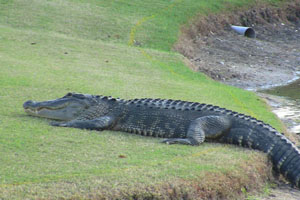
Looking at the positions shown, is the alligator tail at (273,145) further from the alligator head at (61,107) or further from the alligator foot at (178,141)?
the alligator head at (61,107)

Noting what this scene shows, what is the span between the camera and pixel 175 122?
7.17m

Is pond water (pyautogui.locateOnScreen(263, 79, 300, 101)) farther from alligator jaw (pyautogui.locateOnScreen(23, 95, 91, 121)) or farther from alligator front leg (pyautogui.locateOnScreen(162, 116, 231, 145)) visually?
alligator jaw (pyautogui.locateOnScreen(23, 95, 91, 121))

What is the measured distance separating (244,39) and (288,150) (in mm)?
14332

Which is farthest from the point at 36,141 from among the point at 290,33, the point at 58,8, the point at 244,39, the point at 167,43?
the point at 290,33

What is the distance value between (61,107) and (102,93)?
205 centimetres

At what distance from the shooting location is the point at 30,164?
553 cm

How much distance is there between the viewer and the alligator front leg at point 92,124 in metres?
7.18

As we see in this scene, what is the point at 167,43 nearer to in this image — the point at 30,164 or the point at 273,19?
the point at 273,19

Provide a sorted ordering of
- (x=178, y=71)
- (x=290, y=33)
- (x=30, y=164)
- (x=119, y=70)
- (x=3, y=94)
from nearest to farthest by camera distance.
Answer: (x=30, y=164), (x=3, y=94), (x=119, y=70), (x=178, y=71), (x=290, y=33)

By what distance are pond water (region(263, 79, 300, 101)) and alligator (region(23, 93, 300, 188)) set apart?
6.13 m

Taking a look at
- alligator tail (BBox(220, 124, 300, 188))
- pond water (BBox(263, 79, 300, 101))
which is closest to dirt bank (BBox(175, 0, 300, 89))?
pond water (BBox(263, 79, 300, 101))

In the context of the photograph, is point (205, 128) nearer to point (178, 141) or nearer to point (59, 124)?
point (178, 141)

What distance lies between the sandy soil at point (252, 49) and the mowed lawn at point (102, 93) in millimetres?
696

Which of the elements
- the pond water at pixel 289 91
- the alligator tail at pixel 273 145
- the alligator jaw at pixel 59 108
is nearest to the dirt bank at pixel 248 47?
the pond water at pixel 289 91
